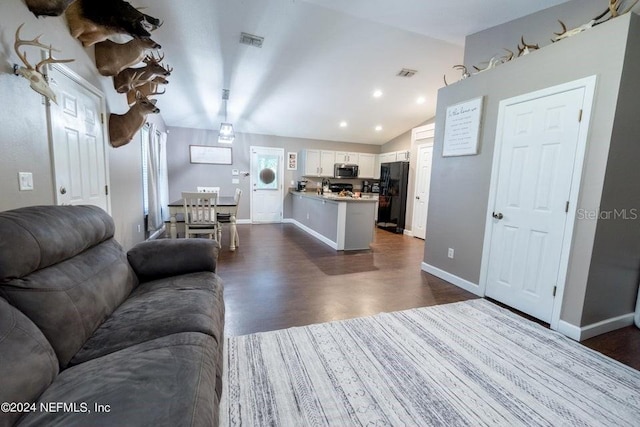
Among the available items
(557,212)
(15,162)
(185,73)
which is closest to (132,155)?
(185,73)

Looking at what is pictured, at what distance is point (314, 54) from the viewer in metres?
3.57

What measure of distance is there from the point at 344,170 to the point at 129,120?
4.95 metres

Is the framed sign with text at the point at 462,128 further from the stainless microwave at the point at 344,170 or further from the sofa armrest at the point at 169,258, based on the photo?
the stainless microwave at the point at 344,170

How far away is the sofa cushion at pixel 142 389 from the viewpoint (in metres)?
0.73

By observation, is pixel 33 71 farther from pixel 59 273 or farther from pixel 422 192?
pixel 422 192

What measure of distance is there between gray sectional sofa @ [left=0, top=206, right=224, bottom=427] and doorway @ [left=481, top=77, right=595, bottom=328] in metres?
2.64

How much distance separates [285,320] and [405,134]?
18.8ft

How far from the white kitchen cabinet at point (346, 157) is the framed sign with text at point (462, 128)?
4.01m

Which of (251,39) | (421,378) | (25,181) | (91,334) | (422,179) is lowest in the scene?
(421,378)

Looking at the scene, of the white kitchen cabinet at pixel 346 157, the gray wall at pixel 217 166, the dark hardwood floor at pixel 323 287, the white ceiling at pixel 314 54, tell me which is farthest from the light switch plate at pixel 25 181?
the white kitchen cabinet at pixel 346 157

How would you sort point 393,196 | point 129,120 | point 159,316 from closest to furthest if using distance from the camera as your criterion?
point 159,316 < point 129,120 < point 393,196

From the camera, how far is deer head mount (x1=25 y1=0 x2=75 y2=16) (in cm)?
158

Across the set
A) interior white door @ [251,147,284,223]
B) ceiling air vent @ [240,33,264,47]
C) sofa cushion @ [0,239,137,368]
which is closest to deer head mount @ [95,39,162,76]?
ceiling air vent @ [240,33,264,47]

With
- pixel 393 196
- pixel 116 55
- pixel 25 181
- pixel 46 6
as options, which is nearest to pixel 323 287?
pixel 25 181
